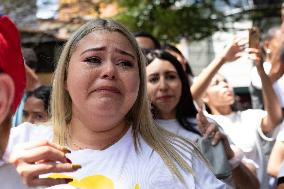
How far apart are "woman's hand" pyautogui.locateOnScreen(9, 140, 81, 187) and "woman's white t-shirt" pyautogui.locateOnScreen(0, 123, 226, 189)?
18.9 inches

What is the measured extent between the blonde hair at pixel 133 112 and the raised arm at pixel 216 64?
1.54m

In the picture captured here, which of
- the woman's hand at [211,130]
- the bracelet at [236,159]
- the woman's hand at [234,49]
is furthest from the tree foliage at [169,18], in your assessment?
the woman's hand at [211,130]

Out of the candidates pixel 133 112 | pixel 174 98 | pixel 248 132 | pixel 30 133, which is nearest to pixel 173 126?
pixel 174 98

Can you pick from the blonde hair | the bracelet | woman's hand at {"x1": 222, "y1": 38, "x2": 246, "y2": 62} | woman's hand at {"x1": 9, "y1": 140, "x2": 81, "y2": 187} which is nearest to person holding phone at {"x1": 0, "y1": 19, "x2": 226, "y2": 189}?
the blonde hair

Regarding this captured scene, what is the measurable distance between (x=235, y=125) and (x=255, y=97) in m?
1.01

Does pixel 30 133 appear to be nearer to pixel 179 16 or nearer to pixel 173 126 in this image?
pixel 173 126

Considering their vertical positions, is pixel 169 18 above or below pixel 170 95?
above

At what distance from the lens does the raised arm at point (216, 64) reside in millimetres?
3390

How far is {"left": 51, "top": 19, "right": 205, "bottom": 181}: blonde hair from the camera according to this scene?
1848 mm

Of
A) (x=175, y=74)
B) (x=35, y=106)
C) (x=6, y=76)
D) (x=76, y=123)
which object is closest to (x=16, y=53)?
(x=6, y=76)

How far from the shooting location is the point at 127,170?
5.73ft

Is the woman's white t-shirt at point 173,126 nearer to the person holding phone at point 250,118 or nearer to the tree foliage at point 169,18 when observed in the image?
the person holding phone at point 250,118

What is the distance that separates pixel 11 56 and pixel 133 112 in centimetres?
85

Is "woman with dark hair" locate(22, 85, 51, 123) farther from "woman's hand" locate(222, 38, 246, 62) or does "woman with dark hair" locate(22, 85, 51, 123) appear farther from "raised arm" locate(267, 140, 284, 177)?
"raised arm" locate(267, 140, 284, 177)
